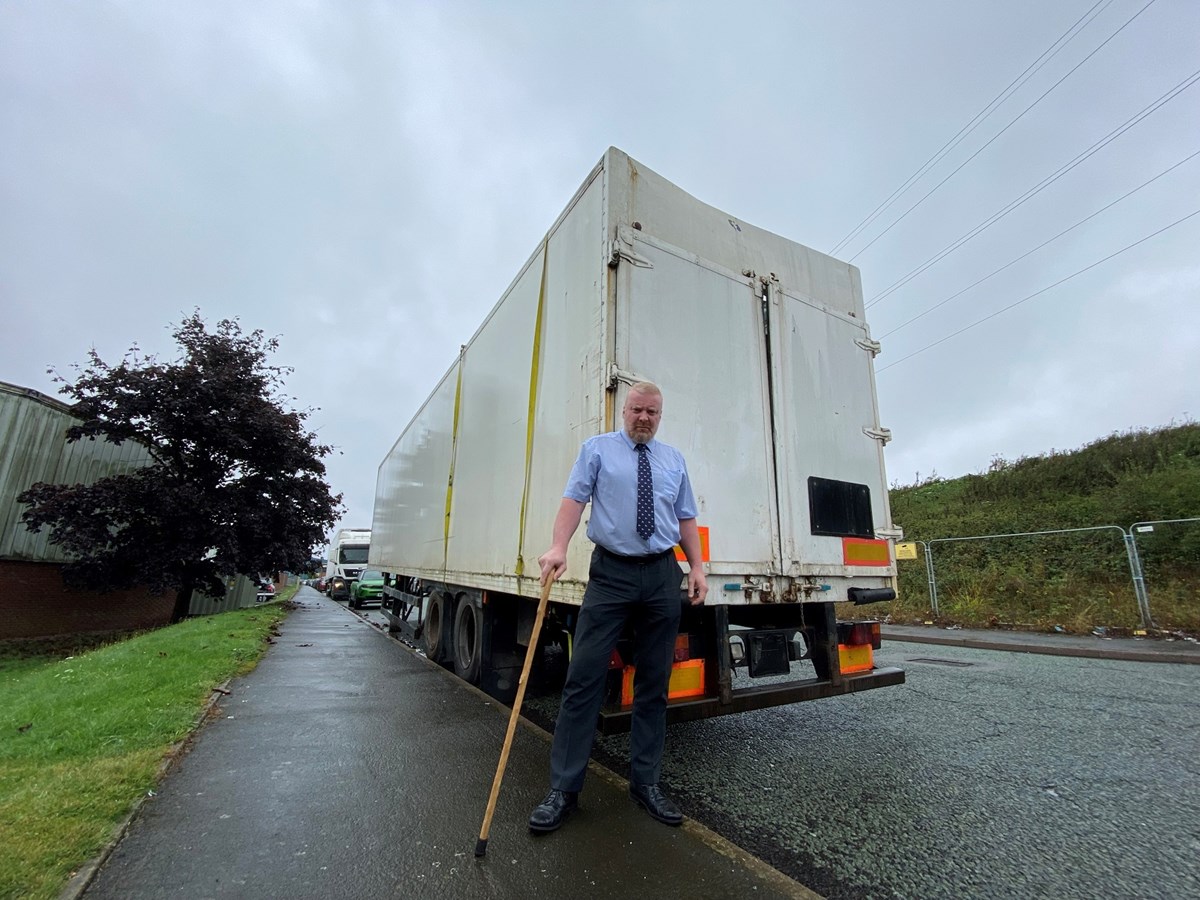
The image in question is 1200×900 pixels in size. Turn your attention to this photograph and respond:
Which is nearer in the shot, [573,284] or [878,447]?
[573,284]

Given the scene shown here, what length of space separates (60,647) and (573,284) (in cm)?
1808

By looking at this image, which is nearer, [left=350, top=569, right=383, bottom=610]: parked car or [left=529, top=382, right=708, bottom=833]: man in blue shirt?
[left=529, top=382, right=708, bottom=833]: man in blue shirt

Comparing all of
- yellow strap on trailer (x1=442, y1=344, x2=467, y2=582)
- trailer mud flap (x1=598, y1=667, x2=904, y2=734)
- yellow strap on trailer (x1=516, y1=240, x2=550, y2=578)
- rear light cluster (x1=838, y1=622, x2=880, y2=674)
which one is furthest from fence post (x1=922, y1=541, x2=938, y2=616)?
yellow strap on trailer (x1=516, y1=240, x2=550, y2=578)

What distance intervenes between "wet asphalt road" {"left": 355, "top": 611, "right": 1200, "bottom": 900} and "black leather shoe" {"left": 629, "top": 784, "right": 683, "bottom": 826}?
221mm

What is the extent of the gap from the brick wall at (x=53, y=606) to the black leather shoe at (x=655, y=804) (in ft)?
61.0

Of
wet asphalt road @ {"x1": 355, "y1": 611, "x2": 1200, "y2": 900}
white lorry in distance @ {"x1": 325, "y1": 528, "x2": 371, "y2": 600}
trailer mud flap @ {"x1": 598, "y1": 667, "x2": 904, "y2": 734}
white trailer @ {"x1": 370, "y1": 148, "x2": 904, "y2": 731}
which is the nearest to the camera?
wet asphalt road @ {"x1": 355, "y1": 611, "x2": 1200, "y2": 900}

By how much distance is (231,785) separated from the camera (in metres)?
2.97

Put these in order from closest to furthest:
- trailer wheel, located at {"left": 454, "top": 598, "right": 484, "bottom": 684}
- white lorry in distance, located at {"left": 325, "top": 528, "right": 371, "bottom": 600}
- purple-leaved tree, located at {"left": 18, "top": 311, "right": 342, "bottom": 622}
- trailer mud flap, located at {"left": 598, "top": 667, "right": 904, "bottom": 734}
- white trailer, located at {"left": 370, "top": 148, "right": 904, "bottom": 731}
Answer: trailer mud flap, located at {"left": 598, "top": 667, "right": 904, "bottom": 734} < white trailer, located at {"left": 370, "top": 148, "right": 904, "bottom": 731} < trailer wheel, located at {"left": 454, "top": 598, "right": 484, "bottom": 684} < purple-leaved tree, located at {"left": 18, "top": 311, "right": 342, "bottom": 622} < white lorry in distance, located at {"left": 325, "top": 528, "right": 371, "bottom": 600}

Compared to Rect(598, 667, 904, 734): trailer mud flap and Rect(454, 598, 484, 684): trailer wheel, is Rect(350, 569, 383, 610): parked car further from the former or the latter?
Rect(598, 667, 904, 734): trailer mud flap

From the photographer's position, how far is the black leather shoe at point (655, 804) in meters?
2.48

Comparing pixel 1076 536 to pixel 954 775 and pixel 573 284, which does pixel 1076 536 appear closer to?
pixel 954 775

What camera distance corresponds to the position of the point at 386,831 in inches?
96.3

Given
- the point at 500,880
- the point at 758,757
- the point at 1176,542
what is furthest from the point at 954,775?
the point at 1176,542

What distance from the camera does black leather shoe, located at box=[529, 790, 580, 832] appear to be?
2.37 m
